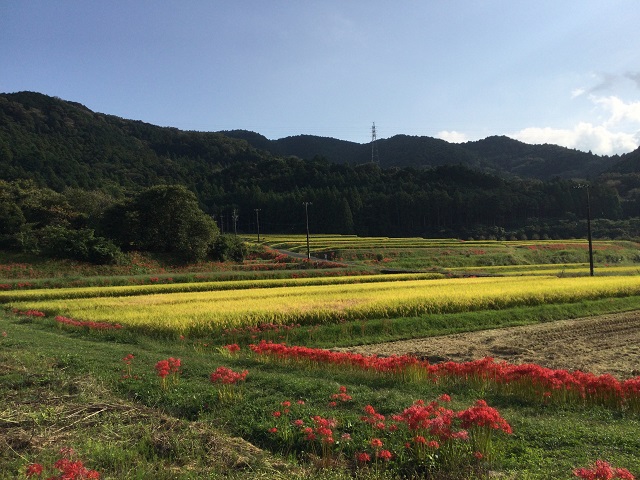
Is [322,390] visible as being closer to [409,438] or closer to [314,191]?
[409,438]

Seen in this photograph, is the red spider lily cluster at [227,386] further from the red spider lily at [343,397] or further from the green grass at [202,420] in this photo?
the red spider lily at [343,397]

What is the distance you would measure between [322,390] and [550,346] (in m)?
11.5

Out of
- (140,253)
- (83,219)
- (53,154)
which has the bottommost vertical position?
(140,253)

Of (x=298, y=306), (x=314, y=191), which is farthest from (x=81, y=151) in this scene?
(x=298, y=306)

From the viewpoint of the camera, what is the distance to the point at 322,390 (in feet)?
27.2

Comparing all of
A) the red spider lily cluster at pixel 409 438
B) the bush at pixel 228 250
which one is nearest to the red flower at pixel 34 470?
the red spider lily cluster at pixel 409 438

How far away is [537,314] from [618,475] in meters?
18.4

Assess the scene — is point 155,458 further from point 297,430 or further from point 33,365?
point 33,365

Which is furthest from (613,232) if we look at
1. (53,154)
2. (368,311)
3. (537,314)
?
(53,154)

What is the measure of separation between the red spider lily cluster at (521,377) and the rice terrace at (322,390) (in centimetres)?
3

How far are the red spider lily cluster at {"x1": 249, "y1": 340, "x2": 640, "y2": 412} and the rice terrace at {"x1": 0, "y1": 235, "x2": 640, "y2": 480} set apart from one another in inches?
1.2

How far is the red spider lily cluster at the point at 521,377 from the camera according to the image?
334 inches

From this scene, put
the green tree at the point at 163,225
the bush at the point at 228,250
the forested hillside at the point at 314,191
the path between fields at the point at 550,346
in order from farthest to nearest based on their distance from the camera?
1. the forested hillside at the point at 314,191
2. the bush at the point at 228,250
3. the green tree at the point at 163,225
4. the path between fields at the point at 550,346

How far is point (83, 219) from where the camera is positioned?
55.0 m
